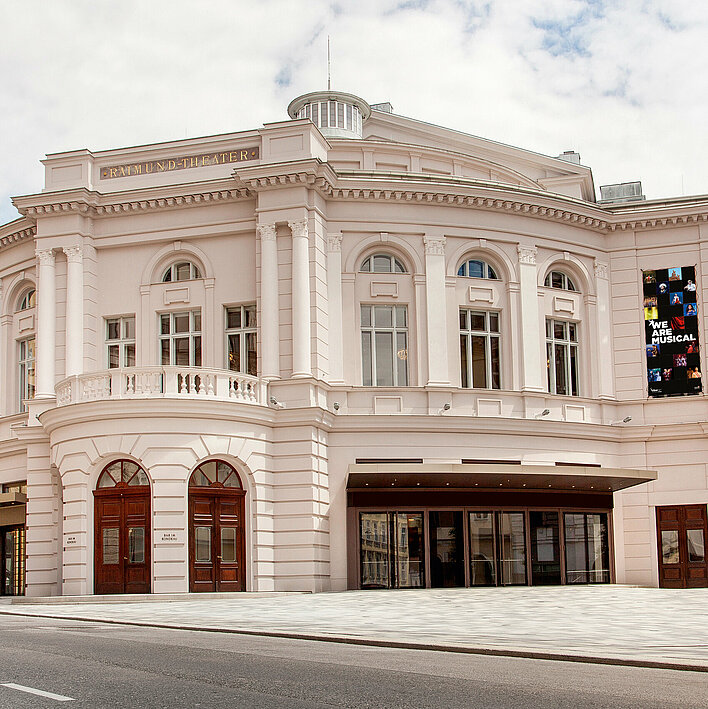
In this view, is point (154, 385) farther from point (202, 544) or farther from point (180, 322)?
point (180, 322)

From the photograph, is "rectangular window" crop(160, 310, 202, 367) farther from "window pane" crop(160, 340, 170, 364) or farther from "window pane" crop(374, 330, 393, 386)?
"window pane" crop(374, 330, 393, 386)

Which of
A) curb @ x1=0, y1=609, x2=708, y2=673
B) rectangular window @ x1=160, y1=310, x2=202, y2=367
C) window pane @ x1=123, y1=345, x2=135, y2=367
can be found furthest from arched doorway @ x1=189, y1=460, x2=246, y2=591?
curb @ x1=0, y1=609, x2=708, y2=673

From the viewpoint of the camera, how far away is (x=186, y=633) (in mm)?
18812

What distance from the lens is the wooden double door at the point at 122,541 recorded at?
106 feet

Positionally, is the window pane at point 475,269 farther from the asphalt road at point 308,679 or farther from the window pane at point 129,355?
the asphalt road at point 308,679

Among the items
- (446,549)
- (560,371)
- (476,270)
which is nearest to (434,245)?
(476,270)

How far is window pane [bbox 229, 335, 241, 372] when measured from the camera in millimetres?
38062

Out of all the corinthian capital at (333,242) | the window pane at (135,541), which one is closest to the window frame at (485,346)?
the corinthian capital at (333,242)

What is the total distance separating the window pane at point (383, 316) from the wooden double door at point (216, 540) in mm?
8286

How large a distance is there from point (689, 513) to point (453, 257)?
12815 millimetres

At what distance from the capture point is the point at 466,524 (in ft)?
121

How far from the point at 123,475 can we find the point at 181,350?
6.95 m

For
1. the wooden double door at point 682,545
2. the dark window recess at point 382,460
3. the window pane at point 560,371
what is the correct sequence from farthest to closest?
the window pane at point 560,371, the wooden double door at point 682,545, the dark window recess at point 382,460

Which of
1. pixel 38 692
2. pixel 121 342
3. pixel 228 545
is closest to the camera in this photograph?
pixel 38 692
